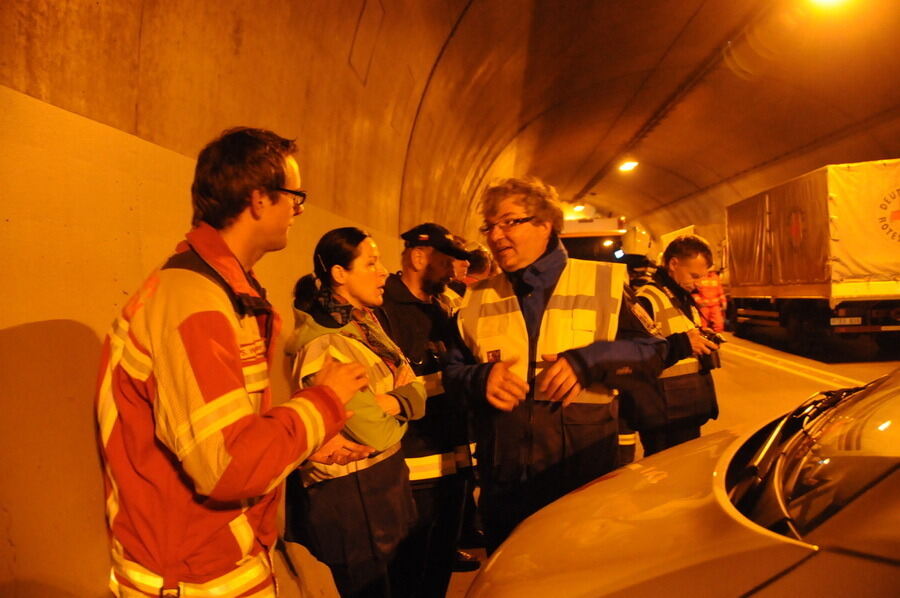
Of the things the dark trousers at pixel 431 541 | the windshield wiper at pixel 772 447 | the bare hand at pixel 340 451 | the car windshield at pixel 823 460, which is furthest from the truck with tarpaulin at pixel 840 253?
the bare hand at pixel 340 451

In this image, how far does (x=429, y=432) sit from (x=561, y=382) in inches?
35.9

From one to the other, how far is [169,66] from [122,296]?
103 cm

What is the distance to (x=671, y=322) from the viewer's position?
3.46m

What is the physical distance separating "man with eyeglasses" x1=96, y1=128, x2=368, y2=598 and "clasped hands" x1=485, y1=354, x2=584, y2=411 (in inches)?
29.7

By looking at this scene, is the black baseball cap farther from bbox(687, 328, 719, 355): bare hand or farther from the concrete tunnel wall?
bbox(687, 328, 719, 355): bare hand

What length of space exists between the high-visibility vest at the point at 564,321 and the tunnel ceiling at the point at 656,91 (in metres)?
5.20

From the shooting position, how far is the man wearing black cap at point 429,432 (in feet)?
8.95

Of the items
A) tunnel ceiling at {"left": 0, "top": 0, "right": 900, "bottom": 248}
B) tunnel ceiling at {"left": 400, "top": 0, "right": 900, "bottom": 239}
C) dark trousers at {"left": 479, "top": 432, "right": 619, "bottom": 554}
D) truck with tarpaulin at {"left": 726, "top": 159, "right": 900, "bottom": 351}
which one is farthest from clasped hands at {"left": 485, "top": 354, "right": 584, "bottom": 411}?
truck with tarpaulin at {"left": 726, "top": 159, "right": 900, "bottom": 351}

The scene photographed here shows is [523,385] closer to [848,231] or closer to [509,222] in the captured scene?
[509,222]

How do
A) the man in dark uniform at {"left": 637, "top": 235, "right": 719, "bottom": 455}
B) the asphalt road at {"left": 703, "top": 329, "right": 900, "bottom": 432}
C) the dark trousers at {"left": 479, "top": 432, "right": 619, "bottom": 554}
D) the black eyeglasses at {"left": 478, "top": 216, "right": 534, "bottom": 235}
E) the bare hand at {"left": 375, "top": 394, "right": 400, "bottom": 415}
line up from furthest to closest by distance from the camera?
the asphalt road at {"left": 703, "top": 329, "right": 900, "bottom": 432}, the man in dark uniform at {"left": 637, "top": 235, "right": 719, "bottom": 455}, the black eyeglasses at {"left": 478, "top": 216, "right": 534, "bottom": 235}, the dark trousers at {"left": 479, "top": 432, "right": 619, "bottom": 554}, the bare hand at {"left": 375, "top": 394, "right": 400, "bottom": 415}

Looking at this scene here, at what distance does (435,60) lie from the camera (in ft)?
22.9

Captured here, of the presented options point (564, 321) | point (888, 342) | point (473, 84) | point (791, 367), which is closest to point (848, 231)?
point (888, 342)

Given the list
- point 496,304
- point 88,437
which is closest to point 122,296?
point 88,437

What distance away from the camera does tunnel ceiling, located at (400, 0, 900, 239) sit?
846 cm
